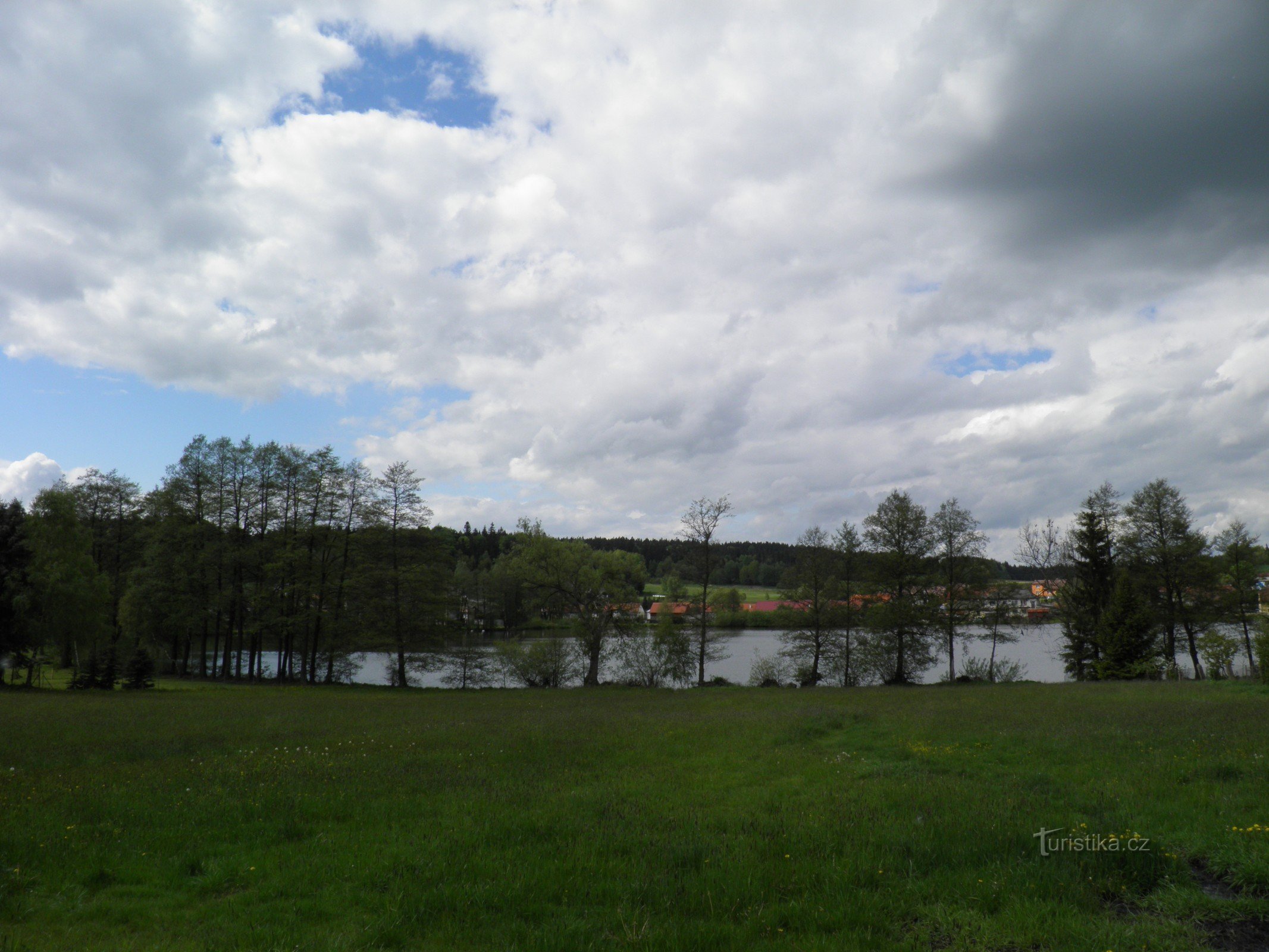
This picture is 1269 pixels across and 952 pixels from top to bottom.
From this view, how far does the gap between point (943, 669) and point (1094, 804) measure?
58.7 metres

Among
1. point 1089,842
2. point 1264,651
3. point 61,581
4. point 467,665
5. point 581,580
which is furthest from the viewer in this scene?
point 467,665

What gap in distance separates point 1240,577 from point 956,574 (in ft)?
58.7

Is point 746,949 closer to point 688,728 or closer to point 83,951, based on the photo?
point 83,951

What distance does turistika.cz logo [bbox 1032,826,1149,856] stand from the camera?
21.8ft

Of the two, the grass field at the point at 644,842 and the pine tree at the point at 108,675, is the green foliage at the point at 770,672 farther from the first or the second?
the pine tree at the point at 108,675

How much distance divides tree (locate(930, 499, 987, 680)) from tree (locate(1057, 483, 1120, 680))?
6.67 meters

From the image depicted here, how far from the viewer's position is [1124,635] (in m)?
37.3

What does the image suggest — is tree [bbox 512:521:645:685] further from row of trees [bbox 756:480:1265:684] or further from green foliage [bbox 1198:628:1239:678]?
green foliage [bbox 1198:628:1239:678]

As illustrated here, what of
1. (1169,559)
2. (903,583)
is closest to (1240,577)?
(1169,559)

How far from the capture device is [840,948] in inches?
198

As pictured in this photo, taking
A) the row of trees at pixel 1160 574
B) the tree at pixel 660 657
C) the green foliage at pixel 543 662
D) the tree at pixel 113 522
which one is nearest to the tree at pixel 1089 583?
the row of trees at pixel 1160 574

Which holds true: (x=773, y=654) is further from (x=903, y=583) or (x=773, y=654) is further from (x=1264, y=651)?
(x=1264, y=651)

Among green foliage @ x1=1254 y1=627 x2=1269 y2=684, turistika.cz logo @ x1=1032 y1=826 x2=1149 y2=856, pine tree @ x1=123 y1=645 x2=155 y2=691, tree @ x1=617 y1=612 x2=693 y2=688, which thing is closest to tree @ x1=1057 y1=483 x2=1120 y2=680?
green foliage @ x1=1254 y1=627 x2=1269 y2=684

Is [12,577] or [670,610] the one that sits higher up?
[12,577]
